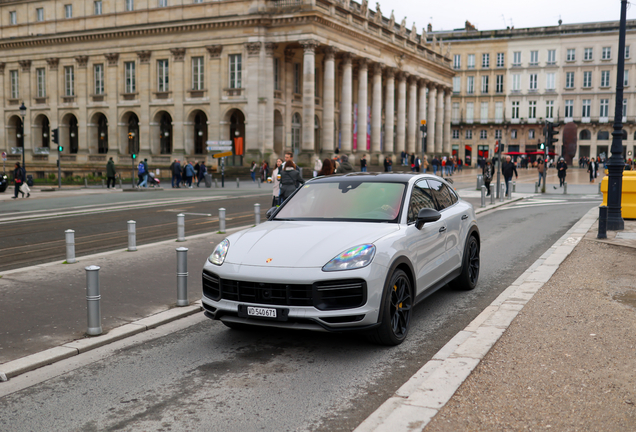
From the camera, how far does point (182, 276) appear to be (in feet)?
25.2

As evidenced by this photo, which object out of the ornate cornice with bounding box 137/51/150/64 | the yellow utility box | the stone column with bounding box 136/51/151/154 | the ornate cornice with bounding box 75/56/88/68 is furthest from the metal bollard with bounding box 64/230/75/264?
the ornate cornice with bounding box 75/56/88/68

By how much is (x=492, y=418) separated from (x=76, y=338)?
4161mm

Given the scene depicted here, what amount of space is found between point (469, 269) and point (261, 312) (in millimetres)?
3956

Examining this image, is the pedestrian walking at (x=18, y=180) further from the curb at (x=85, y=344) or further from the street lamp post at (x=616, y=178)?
the street lamp post at (x=616, y=178)

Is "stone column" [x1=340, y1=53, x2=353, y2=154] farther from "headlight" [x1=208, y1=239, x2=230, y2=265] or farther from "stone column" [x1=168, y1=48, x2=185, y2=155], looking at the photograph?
"headlight" [x1=208, y1=239, x2=230, y2=265]

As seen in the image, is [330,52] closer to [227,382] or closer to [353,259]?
[353,259]

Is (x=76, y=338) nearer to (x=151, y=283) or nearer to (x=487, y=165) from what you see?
(x=151, y=283)

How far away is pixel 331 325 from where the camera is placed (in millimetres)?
5508

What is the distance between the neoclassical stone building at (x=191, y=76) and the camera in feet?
169

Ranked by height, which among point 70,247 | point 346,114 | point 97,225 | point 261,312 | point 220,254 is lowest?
point 97,225

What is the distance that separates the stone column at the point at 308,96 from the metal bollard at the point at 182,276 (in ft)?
147

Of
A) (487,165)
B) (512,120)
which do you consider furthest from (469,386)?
(512,120)

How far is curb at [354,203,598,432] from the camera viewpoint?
14.0 feet

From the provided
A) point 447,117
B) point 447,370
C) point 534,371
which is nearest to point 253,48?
point 447,117
